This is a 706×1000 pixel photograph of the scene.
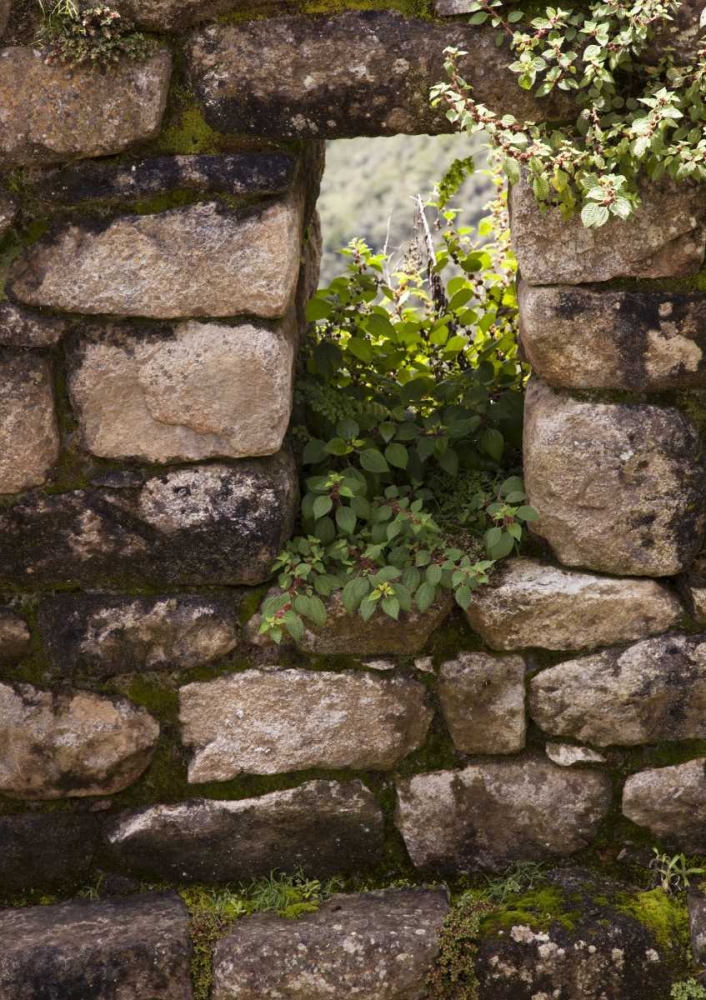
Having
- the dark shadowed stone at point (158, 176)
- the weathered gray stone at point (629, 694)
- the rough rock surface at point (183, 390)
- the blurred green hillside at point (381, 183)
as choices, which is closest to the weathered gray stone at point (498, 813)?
the weathered gray stone at point (629, 694)

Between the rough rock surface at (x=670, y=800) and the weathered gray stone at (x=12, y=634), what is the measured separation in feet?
4.34

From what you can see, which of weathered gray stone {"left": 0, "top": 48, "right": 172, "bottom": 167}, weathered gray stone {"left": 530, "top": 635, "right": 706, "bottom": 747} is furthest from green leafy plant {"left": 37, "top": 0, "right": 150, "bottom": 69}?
weathered gray stone {"left": 530, "top": 635, "right": 706, "bottom": 747}

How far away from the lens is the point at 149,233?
2.16 metres

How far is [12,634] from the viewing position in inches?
93.3

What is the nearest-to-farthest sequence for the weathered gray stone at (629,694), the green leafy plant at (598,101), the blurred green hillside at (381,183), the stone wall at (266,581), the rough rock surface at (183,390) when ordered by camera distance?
the green leafy plant at (598,101), the stone wall at (266,581), the rough rock surface at (183,390), the weathered gray stone at (629,694), the blurred green hillside at (381,183)

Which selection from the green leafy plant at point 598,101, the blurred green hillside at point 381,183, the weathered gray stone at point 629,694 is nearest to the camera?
the green leafy plant at point 598,101

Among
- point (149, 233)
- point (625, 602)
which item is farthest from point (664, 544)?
point (149, 233)

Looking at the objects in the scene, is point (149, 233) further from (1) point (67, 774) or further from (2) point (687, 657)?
(2) point (687, 657)

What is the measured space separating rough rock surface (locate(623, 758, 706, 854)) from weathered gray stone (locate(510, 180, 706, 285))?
105cm

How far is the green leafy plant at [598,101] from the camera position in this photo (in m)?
1.96

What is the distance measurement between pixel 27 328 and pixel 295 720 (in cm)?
98

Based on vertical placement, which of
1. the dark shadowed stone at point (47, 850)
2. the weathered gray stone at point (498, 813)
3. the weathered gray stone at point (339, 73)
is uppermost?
the weathered gray stone at point (339, 73)

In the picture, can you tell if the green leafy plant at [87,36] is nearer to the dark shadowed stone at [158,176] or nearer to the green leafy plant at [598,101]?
the dark shadowed stone at [158,176]

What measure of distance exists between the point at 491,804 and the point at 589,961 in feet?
1.20
